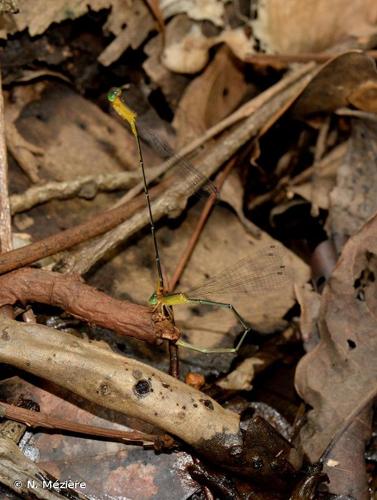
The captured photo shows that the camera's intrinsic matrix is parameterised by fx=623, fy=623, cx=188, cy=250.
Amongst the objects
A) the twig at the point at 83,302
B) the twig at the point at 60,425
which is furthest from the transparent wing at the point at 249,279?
the twig at the point at 60,425

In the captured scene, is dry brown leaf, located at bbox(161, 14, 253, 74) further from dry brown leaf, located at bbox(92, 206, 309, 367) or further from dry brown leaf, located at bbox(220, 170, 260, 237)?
dry brown leaf, located at bbox(92, 206, 309, 367)

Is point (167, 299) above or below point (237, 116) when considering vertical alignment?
below

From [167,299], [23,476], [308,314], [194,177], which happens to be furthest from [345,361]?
[23,476]

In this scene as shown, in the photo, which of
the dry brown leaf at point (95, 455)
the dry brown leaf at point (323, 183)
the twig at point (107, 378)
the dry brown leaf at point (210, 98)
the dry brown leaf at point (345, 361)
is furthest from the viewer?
the dry brown leaf at point (210, 98)

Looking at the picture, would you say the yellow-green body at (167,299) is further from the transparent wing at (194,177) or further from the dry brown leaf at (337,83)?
the dry brown leaf at (337,83)

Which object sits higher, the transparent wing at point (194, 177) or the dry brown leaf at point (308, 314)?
the transparent wing at point (194, 177)

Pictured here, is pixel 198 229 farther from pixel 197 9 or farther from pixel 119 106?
pixel 197 9

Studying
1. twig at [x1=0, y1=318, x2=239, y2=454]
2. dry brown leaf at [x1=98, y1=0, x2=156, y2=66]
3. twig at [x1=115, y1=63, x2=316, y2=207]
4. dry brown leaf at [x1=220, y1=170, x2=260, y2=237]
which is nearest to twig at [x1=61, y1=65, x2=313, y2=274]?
twig at [x1=115, y1=63, x2=316, y2=207]
